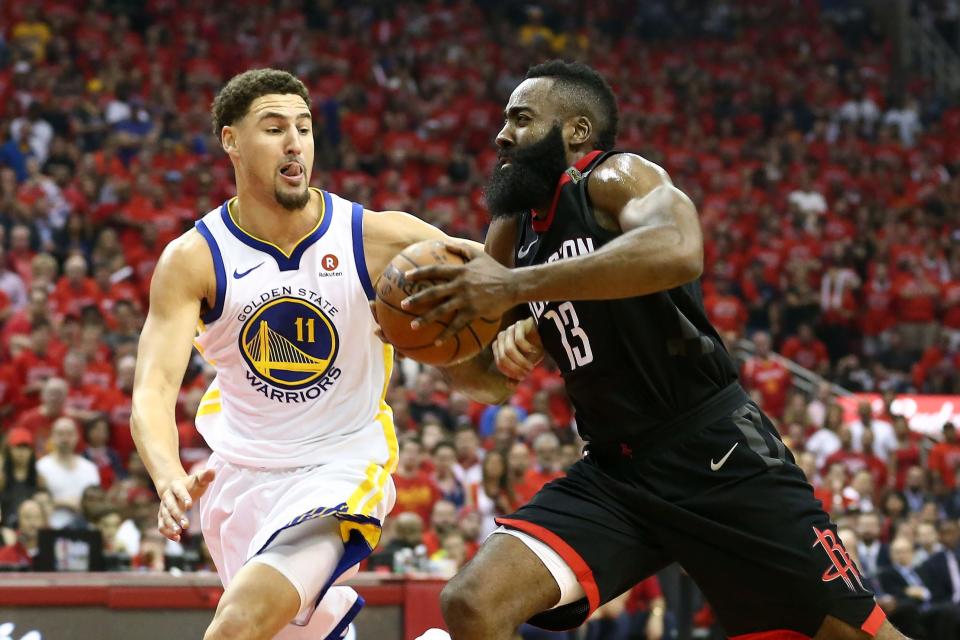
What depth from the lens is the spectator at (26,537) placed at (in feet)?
25.5

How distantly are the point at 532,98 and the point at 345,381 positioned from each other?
117cm

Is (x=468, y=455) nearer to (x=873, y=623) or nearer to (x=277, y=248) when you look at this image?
(x=277, y=248)

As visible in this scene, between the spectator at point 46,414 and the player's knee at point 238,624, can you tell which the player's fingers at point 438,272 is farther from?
the spectator at point 46,414

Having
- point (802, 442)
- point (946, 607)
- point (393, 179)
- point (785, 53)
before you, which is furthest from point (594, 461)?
point (785, 53)

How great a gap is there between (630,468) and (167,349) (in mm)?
1592

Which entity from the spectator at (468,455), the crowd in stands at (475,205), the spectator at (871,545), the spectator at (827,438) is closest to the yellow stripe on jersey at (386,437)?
the crowd in stands at (475,205)

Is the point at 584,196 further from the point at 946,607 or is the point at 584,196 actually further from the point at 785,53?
the point at 785,53

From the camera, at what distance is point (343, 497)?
438 centimetres

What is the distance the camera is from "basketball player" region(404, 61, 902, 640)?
392 centimetres

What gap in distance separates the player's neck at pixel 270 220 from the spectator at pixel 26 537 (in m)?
3.58

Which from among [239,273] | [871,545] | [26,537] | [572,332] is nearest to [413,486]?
[26,537]

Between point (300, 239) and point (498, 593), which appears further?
point (300, 239)

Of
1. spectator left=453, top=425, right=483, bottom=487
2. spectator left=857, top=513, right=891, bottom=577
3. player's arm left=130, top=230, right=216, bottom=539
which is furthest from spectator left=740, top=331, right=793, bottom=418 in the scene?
player's arm left=130, top=230, right=216, bottom=539

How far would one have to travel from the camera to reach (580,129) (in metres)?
4.30
